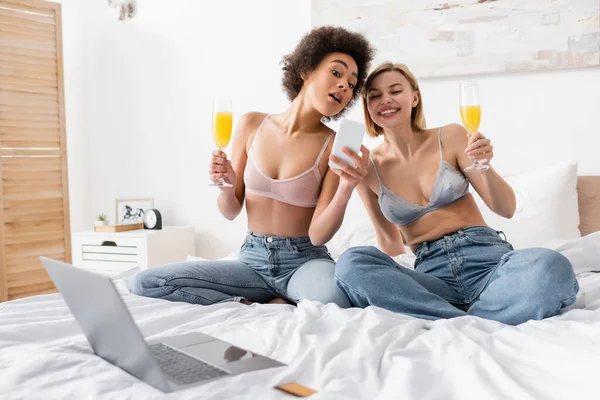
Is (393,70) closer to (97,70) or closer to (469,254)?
(469,254)

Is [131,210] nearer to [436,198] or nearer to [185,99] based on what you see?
[185,99]

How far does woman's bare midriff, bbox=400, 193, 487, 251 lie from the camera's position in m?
1.84

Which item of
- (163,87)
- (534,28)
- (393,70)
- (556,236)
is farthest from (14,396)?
(163,87)

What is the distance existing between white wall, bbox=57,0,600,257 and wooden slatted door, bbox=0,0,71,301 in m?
0.34

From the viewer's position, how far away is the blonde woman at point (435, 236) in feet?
4.82

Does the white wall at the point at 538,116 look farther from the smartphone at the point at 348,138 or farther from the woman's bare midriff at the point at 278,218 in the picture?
the smartphone at the point at 348,138

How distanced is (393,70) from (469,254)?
2.05 feet

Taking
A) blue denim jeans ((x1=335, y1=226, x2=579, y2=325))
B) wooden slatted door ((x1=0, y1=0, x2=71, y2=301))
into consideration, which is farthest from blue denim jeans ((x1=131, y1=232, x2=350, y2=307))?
wooden slatted door ((x1=0, y1=0, x2=71, y2=301))

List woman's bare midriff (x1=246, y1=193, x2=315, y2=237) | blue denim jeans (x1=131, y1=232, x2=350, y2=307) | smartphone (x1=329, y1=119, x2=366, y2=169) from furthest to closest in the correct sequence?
woman's bare midriff (x1=246, y1=193, x2=315, y2=237), blue denim jeans (x1=131, y1=232, x2=350, y2=307), smartphone (x1=329, y1=119, x2=366, y2=169)

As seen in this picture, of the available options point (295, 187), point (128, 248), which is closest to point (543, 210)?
point (295, 187)

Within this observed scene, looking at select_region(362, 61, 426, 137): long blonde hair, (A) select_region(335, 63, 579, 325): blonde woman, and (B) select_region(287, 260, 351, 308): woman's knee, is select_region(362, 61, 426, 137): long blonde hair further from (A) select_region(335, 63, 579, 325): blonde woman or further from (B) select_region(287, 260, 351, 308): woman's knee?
(B) select_region(287, 260, 351, 308): woman's knee

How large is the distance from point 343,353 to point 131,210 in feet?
9.54

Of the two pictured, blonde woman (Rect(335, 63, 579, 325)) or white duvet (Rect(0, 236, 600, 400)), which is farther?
blonde woman (Rect(335, 63, 579, 325))

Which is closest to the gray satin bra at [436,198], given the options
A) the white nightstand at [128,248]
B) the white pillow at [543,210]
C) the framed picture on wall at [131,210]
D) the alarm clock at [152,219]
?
the white pillow at [543,210]
